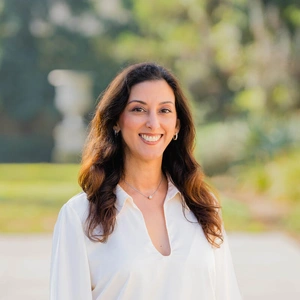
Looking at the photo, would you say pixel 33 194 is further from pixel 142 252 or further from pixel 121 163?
pixel 142 252

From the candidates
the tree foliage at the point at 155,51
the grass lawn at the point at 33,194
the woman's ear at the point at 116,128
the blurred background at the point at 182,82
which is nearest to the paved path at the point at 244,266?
the grass lawn at the point at 33,194

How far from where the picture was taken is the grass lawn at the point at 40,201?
1055cm

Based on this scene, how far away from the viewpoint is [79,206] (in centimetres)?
258

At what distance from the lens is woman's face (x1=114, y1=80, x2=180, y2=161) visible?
2.66 meters

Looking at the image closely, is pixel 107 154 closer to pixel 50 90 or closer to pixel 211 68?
pixel 211 68

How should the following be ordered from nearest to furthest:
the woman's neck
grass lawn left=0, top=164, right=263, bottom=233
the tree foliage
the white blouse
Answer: the white blouse < the woman's neck < grass lawn left=0, top=164, right=263, bottom=233 < the tree foliage

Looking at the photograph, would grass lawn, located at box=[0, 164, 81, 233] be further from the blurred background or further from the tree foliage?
the tree foliage

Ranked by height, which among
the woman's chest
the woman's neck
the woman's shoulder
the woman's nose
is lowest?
the woman's chest

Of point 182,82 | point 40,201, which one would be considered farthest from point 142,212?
point 182,82

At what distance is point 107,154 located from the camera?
2.81m

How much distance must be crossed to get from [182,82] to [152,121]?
63.0 feet

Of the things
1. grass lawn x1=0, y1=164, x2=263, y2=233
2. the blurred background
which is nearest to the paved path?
grass lawn x1=0, y1=164, x2=263, y2=233

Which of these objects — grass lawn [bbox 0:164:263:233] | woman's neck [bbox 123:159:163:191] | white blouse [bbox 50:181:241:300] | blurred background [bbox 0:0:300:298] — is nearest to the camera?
white blouse [bbox 50:181:241:300]

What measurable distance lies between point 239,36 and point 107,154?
59.4 feet
